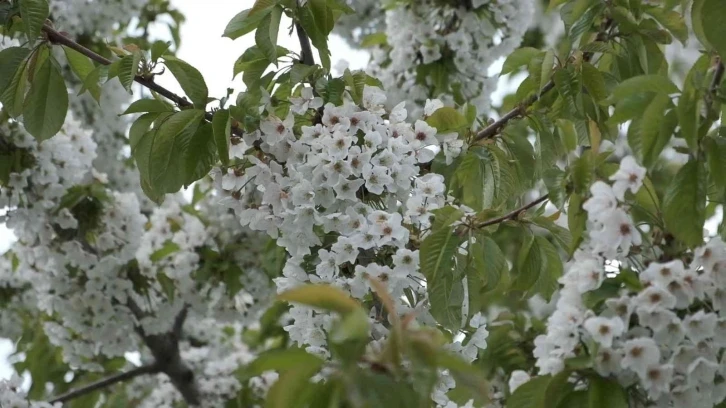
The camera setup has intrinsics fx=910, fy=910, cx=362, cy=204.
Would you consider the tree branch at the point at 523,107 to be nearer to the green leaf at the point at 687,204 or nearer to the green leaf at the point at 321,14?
the green leaf at the point at 321,14

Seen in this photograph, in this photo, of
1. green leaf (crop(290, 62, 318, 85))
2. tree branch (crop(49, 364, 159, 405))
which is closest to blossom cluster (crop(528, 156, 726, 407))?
green leaf (crop(290, 62, 318, 85))

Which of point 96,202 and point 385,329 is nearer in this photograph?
point 385,329

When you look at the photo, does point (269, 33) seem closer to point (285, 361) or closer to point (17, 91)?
point (17, 91)

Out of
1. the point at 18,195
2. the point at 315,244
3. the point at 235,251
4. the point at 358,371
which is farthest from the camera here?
the point at 235,251

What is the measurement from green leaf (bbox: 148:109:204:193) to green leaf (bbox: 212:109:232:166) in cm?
7

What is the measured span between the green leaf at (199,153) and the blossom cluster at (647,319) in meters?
1.01

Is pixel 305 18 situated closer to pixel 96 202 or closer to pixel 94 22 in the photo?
pixel 96 202

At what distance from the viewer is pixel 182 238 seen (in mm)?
4348

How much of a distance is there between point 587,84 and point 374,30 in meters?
2.91

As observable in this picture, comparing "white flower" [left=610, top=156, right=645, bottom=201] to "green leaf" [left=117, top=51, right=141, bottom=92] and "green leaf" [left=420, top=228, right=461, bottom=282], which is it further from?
"green leaf" [left=117, top=51, right=141, bottom=92]

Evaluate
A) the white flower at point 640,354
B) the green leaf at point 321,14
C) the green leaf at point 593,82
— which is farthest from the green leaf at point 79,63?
the white flower at point 640,354

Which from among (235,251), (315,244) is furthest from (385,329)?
(235,251)

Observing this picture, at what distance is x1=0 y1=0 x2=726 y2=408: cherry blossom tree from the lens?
1.70 metres

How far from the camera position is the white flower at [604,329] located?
5.50 ft
